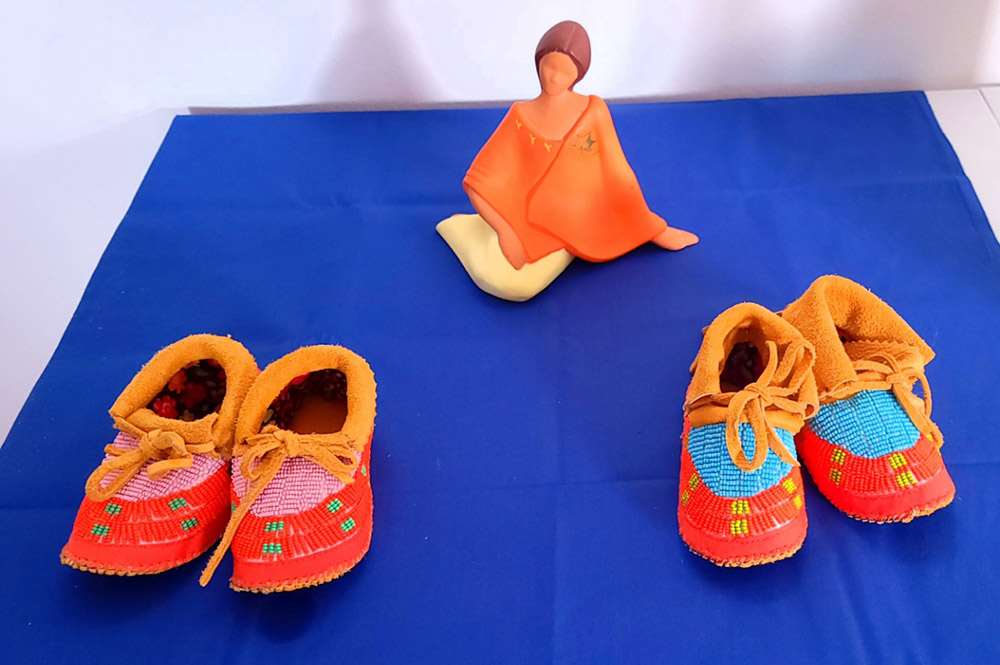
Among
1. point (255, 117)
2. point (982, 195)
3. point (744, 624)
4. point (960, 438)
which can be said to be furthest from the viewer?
point (255, 117)

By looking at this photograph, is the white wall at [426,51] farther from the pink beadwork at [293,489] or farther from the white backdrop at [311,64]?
the pink beadwork at [293,489]

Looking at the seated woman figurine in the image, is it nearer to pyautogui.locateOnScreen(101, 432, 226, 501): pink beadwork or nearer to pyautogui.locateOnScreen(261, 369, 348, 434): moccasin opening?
pyautogui.locateOnScreen(261, 369, 348, 434): moccasin opening

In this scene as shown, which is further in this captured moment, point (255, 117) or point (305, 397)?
point (255, 117)

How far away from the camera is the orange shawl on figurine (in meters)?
0.96

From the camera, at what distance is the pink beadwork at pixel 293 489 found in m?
0.77

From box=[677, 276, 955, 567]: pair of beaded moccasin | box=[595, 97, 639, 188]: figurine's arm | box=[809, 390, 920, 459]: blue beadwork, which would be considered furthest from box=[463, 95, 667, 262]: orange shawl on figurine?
box=[809, 390, 920, 459]: blue beadwork

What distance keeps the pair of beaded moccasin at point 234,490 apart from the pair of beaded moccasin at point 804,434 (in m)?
0.38

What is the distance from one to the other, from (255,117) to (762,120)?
0.94 meters

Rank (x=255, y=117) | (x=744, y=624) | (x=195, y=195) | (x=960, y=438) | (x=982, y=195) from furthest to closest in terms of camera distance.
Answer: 1. (x=255, y=117)
2. (x=195, y=195)
3. (x=982, y=195)
4. (x=960, y=438)
5. (x=744, y=624)

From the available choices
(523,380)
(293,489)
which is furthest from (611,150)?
(293,489)

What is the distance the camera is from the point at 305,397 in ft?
3.02

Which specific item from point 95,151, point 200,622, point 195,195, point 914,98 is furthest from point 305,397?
point 914,98

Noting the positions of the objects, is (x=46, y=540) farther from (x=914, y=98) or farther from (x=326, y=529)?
(x=914, y=98)

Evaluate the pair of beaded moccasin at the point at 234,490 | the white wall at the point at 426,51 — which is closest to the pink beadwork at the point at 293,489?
the pair of beaded moccasin at the point at 234,490
